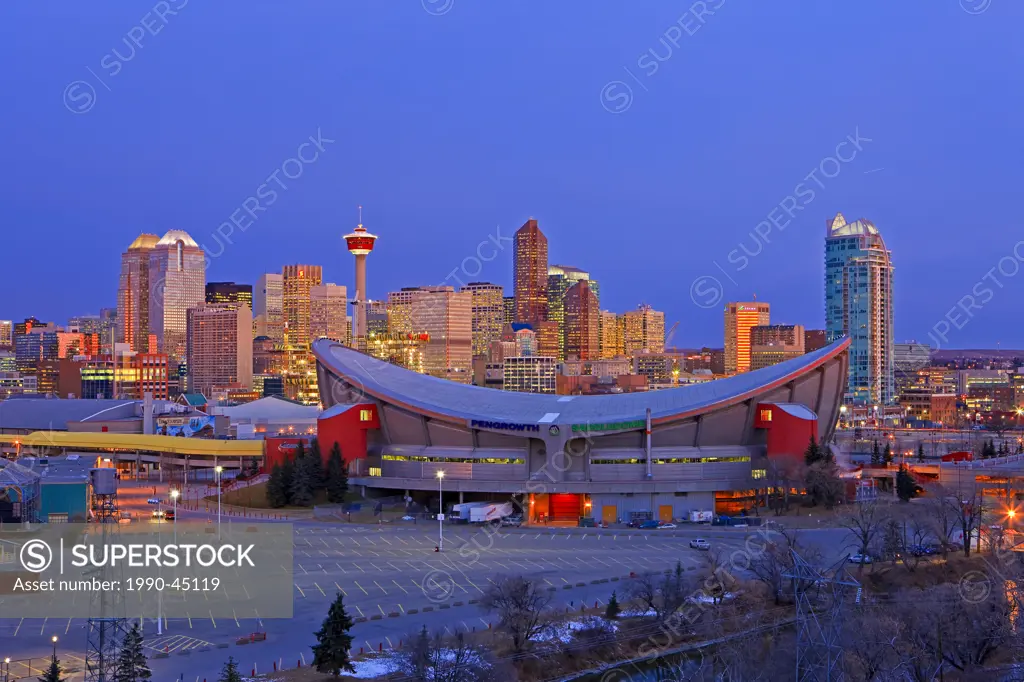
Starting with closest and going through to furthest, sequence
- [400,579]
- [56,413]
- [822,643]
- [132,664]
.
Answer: [132,664] → [822,643] → [400,579] → [56,413]

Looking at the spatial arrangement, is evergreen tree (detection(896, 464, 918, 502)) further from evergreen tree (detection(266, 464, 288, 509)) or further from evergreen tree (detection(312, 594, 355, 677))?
evergreen tree (detection(312, 594, 355, 677))

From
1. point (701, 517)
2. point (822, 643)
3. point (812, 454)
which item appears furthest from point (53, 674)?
point (812, 454)

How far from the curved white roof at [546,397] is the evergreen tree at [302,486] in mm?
6945

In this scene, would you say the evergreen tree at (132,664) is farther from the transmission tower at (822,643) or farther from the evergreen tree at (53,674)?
the transmission tower at (822,643)

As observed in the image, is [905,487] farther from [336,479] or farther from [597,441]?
[336,479]

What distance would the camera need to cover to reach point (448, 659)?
3219cm

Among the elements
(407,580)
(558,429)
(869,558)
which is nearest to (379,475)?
(558,429)

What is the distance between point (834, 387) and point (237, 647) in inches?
1860

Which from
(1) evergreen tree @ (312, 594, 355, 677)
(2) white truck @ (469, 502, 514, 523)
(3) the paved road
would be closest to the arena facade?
(2) white truck @ (469, 502, 514, 523)

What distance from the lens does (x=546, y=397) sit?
76688 mm

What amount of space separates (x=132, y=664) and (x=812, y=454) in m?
44.5

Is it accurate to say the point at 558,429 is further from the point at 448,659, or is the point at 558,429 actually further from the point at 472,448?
the point at 448,659

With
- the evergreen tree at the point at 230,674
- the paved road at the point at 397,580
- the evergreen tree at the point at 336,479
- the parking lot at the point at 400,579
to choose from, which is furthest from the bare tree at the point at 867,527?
the evergreen tree at the point at 336,479

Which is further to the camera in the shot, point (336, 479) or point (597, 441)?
point (597, 441)
